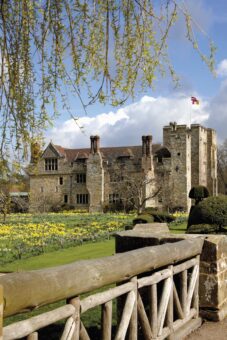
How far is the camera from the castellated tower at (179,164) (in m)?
52.1

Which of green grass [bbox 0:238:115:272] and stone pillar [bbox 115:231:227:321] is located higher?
stone pillar [bbox 115:231:227:321]

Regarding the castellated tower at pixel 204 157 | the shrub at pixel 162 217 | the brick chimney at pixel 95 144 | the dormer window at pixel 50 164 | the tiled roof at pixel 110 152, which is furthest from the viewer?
the dormer window at pixel 50 164

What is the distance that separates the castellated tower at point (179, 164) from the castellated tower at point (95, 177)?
7618 mm

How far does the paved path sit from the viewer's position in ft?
18.9

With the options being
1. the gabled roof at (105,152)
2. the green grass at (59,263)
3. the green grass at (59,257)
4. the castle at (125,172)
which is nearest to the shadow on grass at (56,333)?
the green grass at (59,263)

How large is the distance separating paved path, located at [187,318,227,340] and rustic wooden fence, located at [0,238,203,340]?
10 cm

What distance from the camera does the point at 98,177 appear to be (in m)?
53.8

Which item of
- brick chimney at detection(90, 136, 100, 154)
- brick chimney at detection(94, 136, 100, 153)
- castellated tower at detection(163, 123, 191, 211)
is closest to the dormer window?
brick chimney at detection(90, 136, 100, 154)

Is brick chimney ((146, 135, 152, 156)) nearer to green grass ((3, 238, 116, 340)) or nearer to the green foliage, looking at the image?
the green foliage

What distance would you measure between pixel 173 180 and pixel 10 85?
165 feet

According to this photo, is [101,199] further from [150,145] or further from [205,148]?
[205,148]

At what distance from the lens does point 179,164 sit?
2079 inches

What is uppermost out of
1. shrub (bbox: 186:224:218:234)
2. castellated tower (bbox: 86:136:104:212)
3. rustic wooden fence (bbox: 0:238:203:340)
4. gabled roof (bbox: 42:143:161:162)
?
gabled roof (bbox: 42:143:161:162)

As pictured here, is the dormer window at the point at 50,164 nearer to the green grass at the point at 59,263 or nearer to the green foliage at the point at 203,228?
the green foliage at the point at 203,228
